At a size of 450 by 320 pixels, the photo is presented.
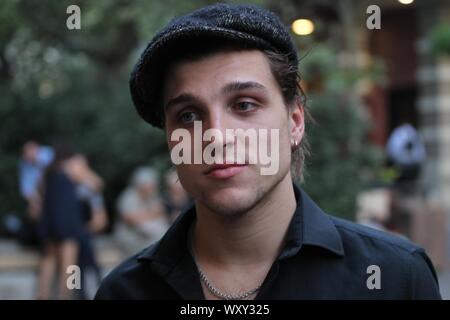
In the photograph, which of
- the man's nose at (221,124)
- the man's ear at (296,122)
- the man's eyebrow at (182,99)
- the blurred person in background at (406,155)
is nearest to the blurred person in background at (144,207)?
the blurred person in background at (406,155)

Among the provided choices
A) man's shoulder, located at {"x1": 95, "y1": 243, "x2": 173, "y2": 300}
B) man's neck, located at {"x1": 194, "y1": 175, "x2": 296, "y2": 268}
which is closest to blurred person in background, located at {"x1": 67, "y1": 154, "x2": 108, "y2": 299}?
man's shoulder, located at {"x1": 95, "y1": 243, "x2": 173, "y2": 300}

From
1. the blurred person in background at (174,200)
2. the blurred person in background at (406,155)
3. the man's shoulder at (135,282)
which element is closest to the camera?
the man's shoulder at (135,282)

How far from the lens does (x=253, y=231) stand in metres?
1.99

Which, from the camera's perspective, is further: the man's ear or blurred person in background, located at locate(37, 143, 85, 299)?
blurred person in background, located at locate(37, 143, 85, 299)

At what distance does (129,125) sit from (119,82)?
1.61m

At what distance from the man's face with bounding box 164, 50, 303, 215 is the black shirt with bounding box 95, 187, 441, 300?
18cm

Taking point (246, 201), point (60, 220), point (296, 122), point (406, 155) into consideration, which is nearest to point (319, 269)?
point (246, 201)

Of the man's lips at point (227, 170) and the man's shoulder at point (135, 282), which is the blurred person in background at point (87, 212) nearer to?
the man's shoulder at point (135, 282)

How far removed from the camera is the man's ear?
6.85 ft

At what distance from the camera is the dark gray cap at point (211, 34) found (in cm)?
188

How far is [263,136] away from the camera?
1902mm

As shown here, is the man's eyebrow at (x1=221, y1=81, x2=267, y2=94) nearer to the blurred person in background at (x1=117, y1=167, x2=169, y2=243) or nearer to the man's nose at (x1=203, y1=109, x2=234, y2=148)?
the man's nose at (x1=203, y1=109, x2=234, y2=148)
